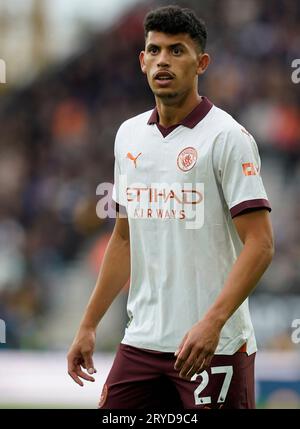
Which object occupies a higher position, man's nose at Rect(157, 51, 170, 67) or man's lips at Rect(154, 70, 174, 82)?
man's nose at Rect(157, 51, 170, 67)

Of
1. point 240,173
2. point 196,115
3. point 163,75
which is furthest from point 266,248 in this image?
point 163,75

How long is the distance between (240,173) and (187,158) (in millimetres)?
244

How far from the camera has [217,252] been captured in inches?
166

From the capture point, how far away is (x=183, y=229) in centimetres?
423

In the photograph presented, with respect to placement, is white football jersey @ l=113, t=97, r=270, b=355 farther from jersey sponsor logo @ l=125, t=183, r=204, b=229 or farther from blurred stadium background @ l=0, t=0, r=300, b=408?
blurred stadium background @ l=0, t=0, r=300, b=408

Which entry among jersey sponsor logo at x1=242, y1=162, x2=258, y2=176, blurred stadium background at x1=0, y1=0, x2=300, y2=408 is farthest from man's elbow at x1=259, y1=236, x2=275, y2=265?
blurred stadium background at x1=0, y1=0, x2=300, y2=408

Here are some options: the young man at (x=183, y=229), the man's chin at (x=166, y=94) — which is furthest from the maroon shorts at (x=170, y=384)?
the man's chin at (x=166, y=94)

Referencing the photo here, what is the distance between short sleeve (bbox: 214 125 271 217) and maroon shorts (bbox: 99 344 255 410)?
0.62 meters

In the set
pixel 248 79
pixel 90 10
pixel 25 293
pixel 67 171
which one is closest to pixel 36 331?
pixel 25 293

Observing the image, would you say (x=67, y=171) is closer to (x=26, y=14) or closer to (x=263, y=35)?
(x=263, y=35)

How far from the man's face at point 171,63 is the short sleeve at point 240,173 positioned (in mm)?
313

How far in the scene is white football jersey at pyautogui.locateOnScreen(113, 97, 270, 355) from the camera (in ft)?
13.5

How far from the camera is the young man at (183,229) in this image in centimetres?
411
